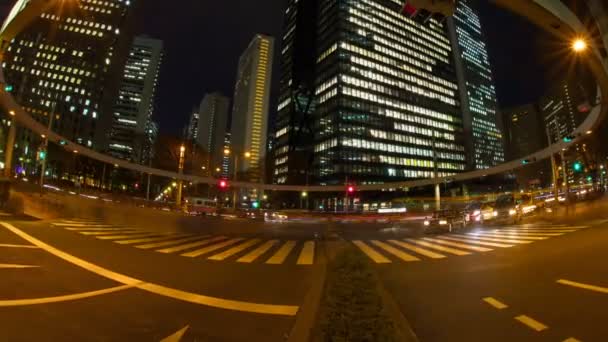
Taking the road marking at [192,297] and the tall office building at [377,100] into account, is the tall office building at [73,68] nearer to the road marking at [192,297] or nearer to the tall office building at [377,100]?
the tall office building at [377,100]

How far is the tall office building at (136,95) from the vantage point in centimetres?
12133

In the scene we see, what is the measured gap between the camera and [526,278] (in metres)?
6.95

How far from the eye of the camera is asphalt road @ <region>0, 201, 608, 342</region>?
4156 mm

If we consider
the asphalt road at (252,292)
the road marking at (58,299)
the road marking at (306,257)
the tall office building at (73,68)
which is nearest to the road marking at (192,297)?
the asphalt road at (252,292)

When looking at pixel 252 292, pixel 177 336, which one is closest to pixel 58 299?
pixel 177 336

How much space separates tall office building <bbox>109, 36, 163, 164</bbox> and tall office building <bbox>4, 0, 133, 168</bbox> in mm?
14530

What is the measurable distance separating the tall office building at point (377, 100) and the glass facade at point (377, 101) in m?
0.32

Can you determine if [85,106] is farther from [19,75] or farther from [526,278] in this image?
[526,278]

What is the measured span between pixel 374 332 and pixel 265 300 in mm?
3546

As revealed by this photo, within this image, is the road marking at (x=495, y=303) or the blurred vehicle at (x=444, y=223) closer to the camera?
the road marking at (x=495, y=303)

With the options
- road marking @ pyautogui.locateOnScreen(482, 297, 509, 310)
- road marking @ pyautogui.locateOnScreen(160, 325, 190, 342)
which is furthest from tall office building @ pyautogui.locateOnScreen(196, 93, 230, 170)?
road marking @ pyautogui.locateOnScreen(482, 297, 509, 310)

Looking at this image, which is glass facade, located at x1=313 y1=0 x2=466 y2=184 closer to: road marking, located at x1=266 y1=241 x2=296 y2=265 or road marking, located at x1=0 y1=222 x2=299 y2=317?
road marking, located at x1=266 y1=241 x2=296 y2=265

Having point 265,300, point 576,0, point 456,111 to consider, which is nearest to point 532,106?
point 456,111

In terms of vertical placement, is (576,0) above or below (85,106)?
below
